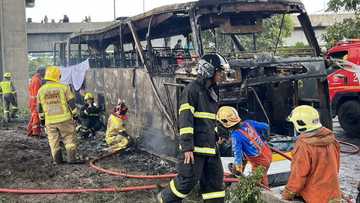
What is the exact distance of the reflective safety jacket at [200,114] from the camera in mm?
4770

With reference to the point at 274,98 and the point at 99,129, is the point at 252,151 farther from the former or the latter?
the point at 99,129

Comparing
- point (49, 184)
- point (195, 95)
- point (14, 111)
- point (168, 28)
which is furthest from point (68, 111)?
point (14, 111)

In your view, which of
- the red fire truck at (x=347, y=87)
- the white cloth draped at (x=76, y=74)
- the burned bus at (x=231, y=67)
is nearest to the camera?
the burned bus at (x=231, y=67)

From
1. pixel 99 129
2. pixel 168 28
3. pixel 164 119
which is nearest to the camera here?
pixel 164 119

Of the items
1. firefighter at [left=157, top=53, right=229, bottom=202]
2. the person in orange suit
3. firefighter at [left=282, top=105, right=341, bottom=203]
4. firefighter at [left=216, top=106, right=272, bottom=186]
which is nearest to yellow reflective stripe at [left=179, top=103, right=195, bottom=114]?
firefighter at [left=157, top=53, right=229, bottom=202]

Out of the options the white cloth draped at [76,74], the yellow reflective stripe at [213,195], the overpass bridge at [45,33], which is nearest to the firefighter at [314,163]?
the yellow reflective stripe at [213,195]

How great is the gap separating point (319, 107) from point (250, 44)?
5.25 ft

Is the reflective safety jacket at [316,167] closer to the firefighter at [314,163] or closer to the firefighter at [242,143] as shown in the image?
the firefighter at [314,163]

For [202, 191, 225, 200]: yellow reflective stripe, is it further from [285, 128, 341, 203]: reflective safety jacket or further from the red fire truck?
the red fire truck

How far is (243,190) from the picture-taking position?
475 cm

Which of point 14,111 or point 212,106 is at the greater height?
point 212,106

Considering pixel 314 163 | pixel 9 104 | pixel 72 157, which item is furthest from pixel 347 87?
pixel 9 104

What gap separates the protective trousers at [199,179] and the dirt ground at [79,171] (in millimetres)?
1079

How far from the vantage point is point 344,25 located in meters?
14.8
